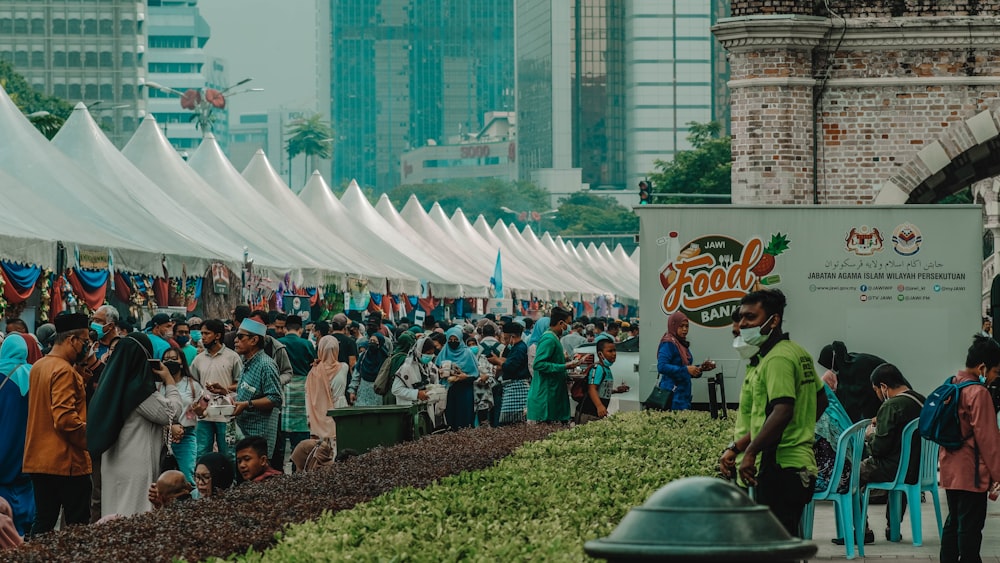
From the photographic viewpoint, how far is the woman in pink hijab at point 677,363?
15992 millimetres

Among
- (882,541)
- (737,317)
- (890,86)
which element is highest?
(890,86)

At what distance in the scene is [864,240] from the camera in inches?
674

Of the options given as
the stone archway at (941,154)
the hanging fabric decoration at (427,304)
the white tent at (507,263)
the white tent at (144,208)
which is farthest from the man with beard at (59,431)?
the white tent at (507,263)

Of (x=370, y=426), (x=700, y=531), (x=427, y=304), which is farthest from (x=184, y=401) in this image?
(x=427, y=304)

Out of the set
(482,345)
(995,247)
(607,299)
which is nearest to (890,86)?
(482,345)

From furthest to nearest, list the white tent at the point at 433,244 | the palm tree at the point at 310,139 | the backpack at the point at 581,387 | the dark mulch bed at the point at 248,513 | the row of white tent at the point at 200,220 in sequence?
the palm tree at the point at 310,139
the white tent at the point at 433,244
the row of white tent at the point at 200,220
the backpack at the point at 581,387
the dark mulch bed at the point at 248,513

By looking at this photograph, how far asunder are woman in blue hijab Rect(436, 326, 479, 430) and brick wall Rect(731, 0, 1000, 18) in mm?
6808

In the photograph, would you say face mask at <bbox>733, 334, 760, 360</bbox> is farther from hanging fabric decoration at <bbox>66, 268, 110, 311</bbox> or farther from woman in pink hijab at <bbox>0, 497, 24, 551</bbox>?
hanging fabric decoration at <bbox>66, 268, 110, 311</bbox>

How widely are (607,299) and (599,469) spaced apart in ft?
182

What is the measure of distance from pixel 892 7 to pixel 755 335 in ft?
53.2

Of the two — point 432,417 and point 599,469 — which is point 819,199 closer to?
point 432,417

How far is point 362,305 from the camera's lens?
32.2 meters

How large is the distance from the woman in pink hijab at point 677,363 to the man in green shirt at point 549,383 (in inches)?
→ 38.1

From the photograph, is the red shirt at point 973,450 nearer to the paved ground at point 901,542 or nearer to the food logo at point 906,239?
the paved ground at point 901,542
